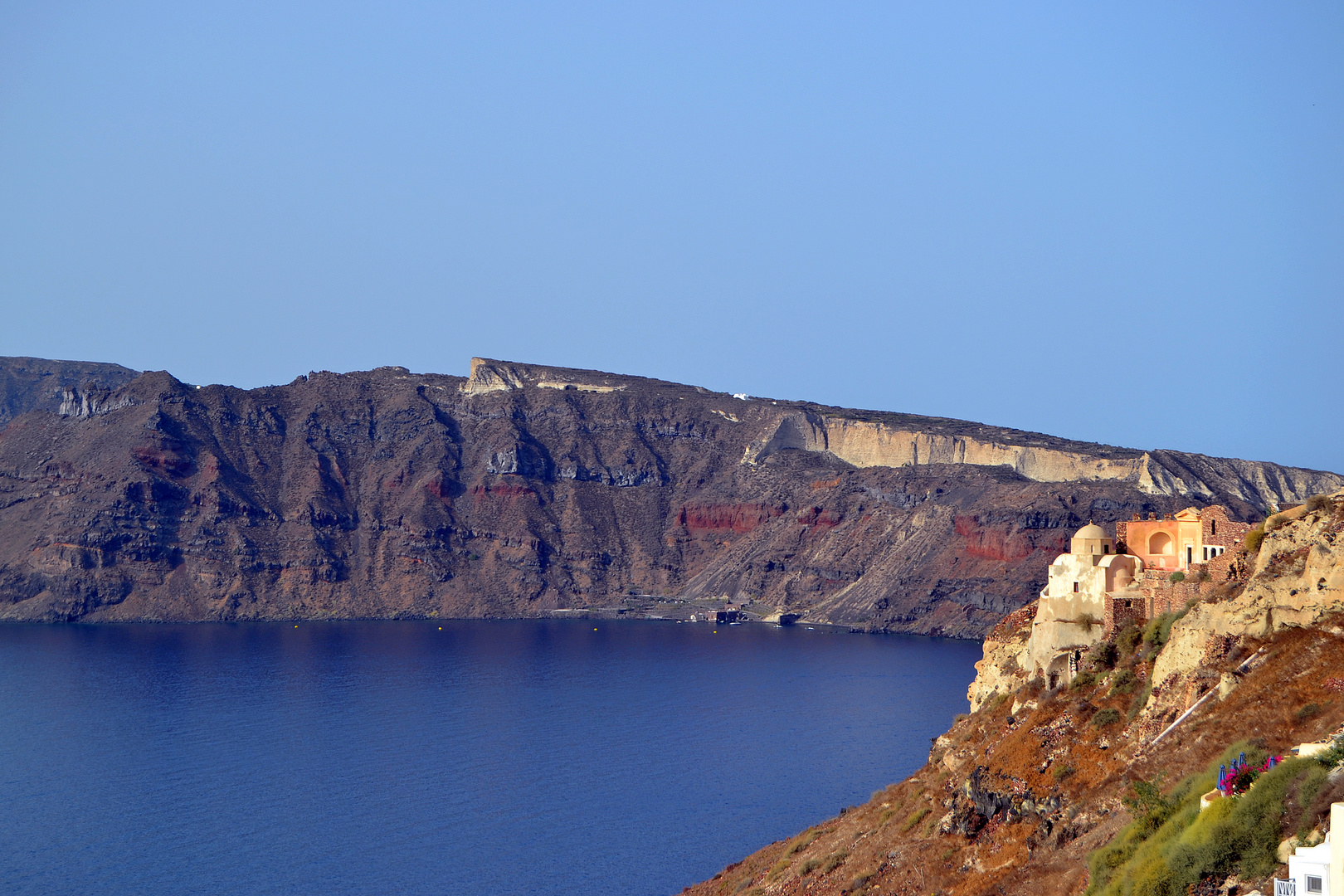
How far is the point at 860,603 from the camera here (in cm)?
18638

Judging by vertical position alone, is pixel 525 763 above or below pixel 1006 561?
below

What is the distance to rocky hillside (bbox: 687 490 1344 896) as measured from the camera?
868 inches

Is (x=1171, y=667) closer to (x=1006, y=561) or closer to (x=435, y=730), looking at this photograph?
(x=435, y=730)

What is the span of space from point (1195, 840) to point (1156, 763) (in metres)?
7.73

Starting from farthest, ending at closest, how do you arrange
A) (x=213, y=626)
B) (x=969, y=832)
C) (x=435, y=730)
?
(x=213, y=626) → (x=435, y=730) → (x=969, y=832)

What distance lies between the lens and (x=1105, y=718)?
3444cm

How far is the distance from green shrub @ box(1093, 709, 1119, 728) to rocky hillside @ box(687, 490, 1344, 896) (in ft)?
0.15

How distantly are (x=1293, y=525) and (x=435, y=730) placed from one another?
84.3 meters

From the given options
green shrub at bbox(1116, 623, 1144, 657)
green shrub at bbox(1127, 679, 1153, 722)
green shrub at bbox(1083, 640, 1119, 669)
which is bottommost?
green shrub at bbox(1127, 679, 1153, 722)

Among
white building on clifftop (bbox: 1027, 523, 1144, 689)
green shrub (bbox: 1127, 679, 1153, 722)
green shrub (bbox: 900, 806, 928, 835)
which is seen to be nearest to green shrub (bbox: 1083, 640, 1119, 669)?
white building on clifftop (bbox: 1027, 523, 1144, 689)

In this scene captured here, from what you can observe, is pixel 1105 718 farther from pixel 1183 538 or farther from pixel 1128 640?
pixel 1183 538

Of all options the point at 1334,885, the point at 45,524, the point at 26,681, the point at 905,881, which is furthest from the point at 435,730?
the point at 45,524

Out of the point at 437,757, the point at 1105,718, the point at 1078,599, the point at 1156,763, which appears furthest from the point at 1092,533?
the point at 437,757

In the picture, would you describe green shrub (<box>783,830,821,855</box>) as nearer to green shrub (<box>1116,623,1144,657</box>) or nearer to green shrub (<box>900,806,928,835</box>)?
green shrub (<box>900,806,928,835</box>)
